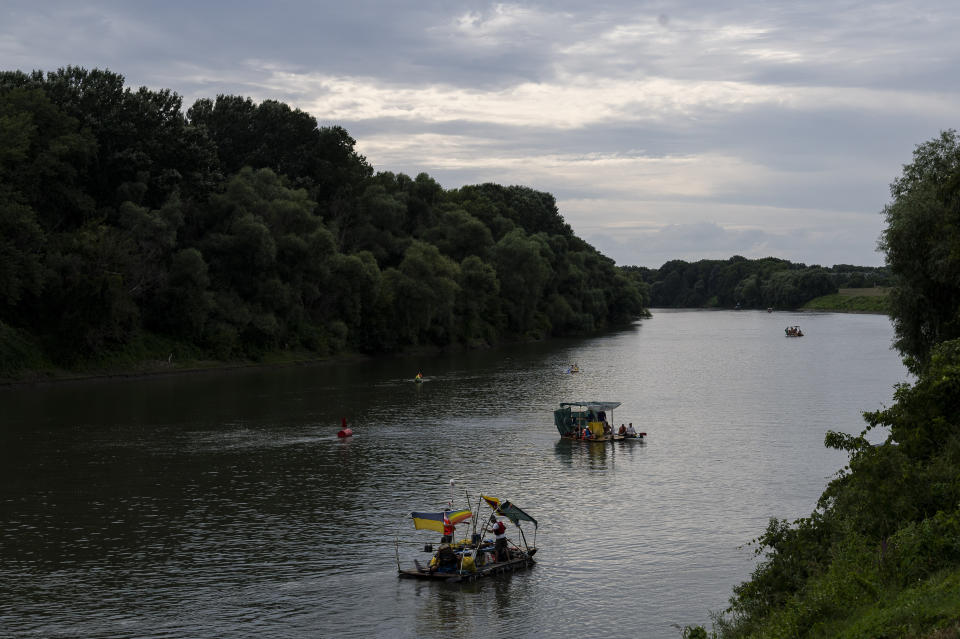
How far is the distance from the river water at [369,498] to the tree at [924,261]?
1064 cm

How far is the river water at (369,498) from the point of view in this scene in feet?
119

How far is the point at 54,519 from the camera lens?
48969mm

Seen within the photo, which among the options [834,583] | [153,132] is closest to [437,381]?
[153,132]

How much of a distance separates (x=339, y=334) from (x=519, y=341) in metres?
62.0

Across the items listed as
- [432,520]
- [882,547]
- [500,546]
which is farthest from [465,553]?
[882,547]

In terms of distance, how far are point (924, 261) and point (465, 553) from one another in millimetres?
37352

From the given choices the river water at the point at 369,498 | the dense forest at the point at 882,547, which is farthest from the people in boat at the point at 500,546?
the dense forest at the point at 882,547

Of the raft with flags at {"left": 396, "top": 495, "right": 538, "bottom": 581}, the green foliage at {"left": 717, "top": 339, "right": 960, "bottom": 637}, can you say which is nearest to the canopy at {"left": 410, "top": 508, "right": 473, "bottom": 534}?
the raft with flags at {"left": 396, "top": 495, "right": 538, "bottom": 581}

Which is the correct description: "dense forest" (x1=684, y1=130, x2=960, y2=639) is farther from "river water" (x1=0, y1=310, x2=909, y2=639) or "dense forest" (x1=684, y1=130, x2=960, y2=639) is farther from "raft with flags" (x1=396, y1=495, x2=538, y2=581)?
"raft with flags" (x1=396, y1=495, x2=538, y2=581)

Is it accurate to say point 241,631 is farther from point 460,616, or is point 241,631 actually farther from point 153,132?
point 153,132

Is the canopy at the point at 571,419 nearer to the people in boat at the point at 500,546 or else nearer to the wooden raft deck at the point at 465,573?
the people in boat at the point at 500,546

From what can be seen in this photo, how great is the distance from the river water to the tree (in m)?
10.6

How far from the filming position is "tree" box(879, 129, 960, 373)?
5525cm

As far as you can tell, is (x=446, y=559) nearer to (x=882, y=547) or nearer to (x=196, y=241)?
(x=882, y=547)
